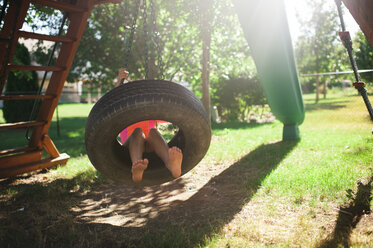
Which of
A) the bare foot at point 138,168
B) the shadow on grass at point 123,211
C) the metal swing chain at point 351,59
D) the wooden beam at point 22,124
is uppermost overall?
the metal swing chain at point 351,59

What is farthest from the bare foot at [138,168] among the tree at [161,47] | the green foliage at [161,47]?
the green foliage at [161,47]

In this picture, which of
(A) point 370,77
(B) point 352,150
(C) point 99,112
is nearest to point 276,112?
(B) point 352,150

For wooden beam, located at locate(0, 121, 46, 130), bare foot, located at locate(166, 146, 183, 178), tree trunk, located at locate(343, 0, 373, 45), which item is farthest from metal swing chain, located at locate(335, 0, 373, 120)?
wooden beam, located at locate(0, 121, 46, 130)

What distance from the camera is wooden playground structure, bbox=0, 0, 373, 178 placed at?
281 cm

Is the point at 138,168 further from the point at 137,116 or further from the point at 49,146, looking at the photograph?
the point at 49,146

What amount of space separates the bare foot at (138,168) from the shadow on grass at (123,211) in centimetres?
45

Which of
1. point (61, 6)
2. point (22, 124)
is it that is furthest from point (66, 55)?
point (22, 124)

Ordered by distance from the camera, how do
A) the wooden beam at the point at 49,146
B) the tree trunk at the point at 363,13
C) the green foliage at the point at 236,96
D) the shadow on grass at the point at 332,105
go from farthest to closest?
1. the green foliage at the point at 236,96
2. the shadow on grass at the point at 332,105
3. the wooden beam at the point at 49,146
4. the tree trunk at the point at 363,13

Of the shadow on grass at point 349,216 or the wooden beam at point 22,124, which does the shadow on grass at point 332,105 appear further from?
the wooden beam at point 22,124

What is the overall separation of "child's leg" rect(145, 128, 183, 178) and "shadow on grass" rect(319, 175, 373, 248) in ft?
4.02

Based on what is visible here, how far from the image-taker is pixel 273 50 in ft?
14.7

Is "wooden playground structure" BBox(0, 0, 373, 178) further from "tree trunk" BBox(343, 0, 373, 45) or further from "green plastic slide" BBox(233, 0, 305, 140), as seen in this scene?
"green plastic slide" BBox(233, 0, 305, 140)

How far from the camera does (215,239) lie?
2.33 meters

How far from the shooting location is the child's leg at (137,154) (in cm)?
244
